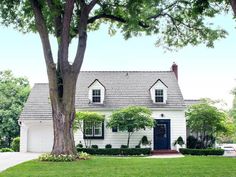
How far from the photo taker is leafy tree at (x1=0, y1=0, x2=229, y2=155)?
1992 cm

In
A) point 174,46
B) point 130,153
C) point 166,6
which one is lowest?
point 130,153

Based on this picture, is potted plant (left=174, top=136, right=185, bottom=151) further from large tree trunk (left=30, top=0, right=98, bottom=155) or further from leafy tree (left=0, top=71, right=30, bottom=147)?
leafy tree (left=0, top=71, right=30, bottom=147)

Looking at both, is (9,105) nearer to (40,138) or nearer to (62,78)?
(40,138)

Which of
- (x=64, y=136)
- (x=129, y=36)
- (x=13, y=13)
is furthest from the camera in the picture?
(x=129, y=36)

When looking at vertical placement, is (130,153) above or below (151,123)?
below

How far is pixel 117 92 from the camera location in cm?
3272

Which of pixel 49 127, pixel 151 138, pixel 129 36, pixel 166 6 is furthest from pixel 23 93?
pixel 166 6

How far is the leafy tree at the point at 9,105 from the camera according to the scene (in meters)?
44.2

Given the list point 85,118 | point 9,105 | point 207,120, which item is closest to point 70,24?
point 85,118

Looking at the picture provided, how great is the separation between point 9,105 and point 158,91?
2151cm

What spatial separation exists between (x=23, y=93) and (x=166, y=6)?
29.3 metres

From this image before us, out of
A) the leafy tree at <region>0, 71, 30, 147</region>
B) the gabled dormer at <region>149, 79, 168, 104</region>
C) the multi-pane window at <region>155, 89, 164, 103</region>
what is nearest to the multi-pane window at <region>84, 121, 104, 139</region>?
the gabled dormer at <region>149, 79, 168, 104</region>

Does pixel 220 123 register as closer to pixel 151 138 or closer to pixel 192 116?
pixel 192 116

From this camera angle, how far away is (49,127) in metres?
32.1
